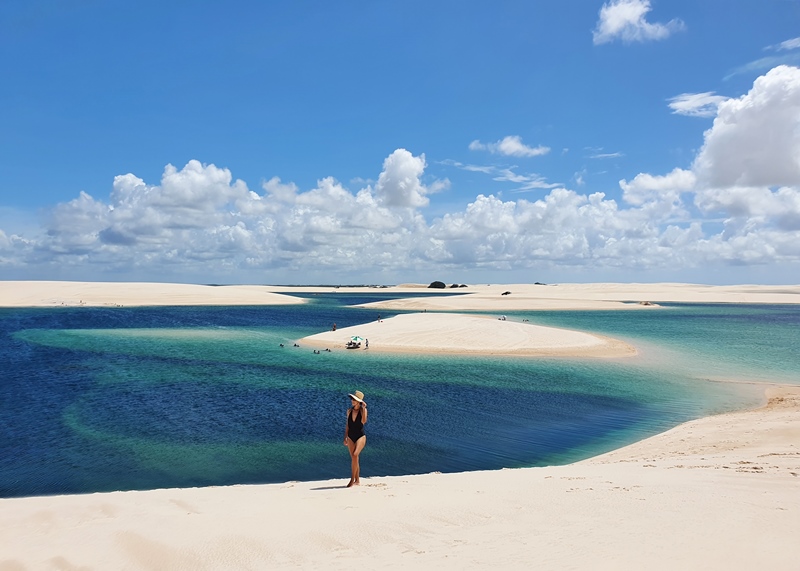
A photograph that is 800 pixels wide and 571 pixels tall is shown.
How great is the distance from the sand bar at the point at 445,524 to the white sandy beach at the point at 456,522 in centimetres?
3

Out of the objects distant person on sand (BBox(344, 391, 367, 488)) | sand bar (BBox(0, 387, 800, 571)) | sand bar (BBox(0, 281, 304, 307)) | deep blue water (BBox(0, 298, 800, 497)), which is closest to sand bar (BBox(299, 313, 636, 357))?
deep blue water (BBox(0, 298, 800, 497))

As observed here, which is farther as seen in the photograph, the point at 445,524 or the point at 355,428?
the point at 355,428

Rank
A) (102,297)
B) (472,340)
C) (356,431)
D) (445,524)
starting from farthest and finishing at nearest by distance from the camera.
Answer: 1. (102,297)
2. (472,340)
3. (356,431)
4. (445,524)

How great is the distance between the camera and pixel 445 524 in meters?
8.94

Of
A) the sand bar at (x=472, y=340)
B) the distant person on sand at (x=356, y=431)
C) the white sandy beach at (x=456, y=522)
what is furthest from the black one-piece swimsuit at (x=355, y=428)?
the sand bar at (x=472, y=340)

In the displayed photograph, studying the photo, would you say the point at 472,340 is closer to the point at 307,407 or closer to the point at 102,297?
the point at 307,407

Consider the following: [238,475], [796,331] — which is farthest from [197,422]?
[796,331]

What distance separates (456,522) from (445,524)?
220mm

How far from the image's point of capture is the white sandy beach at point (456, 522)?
7.37m

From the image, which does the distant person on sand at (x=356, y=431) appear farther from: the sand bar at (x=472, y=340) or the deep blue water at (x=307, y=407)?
the sand bar at (x=472, y=340)

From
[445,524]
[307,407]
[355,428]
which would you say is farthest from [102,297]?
[445,524]

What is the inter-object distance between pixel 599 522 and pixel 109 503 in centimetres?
929

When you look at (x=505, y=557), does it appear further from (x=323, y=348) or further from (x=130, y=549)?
(x=323, y=348)

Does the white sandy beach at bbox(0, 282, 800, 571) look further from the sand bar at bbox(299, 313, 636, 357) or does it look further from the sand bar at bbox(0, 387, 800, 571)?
the sand bar at bbox(299, 313, 636, 357)
